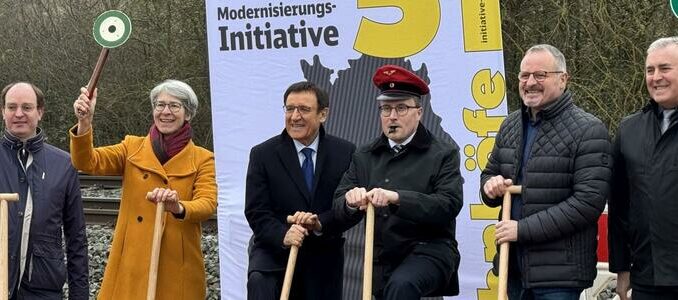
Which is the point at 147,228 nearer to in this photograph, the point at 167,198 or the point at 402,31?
the point at 167,198

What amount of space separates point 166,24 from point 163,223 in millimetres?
13464

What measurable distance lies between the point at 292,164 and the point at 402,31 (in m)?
1.88

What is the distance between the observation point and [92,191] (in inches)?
643

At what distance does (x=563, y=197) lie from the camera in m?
4.29

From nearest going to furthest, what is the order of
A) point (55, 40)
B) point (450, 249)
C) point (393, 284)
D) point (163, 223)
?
1. point (393, 284)
2. point (450, 249)
3. point (163, 223)
4. point (55, 40)

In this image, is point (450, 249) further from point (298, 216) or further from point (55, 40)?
point (55, 40)

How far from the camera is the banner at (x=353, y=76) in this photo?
618 centimetres

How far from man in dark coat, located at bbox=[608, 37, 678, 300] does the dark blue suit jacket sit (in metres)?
1.44

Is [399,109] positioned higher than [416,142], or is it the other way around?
[399,109]

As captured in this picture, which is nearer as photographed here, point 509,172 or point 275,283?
point 509,172

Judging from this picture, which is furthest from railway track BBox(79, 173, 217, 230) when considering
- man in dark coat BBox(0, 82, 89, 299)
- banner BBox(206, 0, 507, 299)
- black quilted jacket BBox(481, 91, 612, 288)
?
black quilted jacket BBox(481, 91, 612, 288)

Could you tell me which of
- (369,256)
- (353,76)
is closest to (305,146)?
(369,256)

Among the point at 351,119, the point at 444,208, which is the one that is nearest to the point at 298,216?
the point at 444,208

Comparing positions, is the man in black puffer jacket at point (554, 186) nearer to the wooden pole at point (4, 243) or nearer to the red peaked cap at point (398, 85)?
the red peaked cap at point (398, 85)
